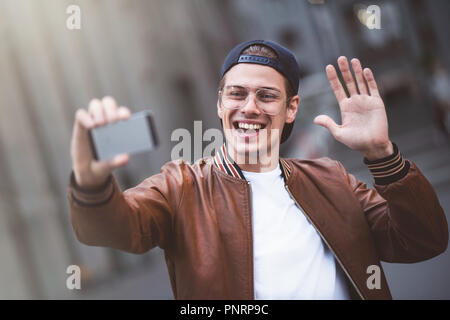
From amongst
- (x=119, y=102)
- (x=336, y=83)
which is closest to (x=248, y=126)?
(x=336, y=83)

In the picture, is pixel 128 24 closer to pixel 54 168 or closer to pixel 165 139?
pixel 165 139

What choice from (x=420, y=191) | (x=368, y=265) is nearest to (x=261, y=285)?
(x=368, y=265)

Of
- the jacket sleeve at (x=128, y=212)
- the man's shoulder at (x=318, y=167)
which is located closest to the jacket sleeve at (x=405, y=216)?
the man's shoulder at (x=318, y=167)

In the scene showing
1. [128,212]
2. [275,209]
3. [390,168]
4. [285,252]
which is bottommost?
[285,252]

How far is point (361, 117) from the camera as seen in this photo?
5.78 feet

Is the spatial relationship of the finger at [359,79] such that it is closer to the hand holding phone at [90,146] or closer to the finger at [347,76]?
the finger at [347,76]

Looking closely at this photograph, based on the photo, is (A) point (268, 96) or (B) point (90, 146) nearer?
(B) point (90, 146)

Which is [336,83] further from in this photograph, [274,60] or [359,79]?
[274,60]

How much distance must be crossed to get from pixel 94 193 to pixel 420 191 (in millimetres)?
1195

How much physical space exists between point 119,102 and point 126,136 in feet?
26.0

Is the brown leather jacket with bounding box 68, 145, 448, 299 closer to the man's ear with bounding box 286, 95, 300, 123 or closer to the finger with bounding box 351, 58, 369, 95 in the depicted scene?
the man's ear with bounding box 286, 95, 300, 123

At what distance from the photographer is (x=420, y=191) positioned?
1693 mm

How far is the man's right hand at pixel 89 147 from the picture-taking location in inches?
49.4

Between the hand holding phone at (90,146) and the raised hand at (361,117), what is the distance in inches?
34.8
